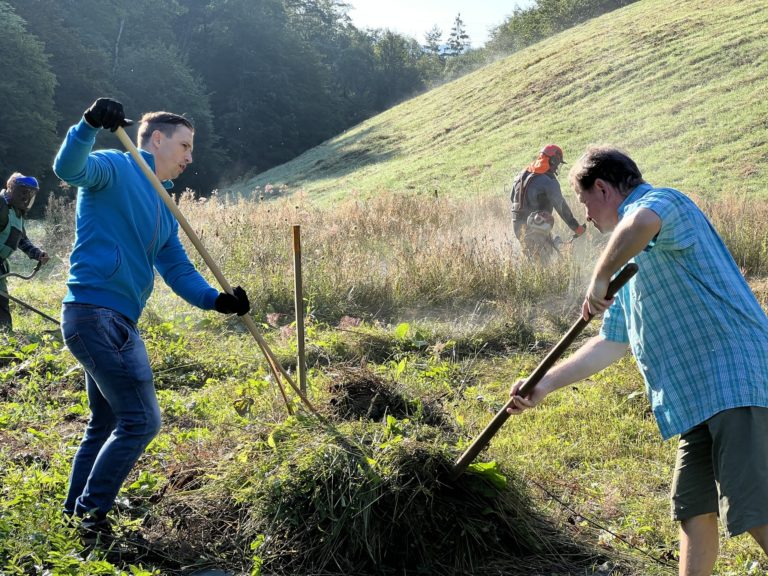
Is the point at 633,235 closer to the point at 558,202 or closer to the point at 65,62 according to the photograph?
the point at 558,202

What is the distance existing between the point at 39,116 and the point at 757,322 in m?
33.2

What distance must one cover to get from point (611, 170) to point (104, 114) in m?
2.02

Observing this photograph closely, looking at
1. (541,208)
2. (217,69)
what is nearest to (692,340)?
(541,208)

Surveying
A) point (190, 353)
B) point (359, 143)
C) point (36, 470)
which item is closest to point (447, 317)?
point (190, 353)

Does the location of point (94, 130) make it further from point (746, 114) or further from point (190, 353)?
point (746, 114)

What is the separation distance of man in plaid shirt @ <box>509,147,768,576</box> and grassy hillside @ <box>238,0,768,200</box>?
12.1 m

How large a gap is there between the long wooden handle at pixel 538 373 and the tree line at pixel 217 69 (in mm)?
32062

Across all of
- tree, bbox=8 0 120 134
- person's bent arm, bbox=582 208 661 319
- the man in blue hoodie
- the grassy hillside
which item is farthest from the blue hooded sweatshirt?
tree, bbox=8 0 120 134

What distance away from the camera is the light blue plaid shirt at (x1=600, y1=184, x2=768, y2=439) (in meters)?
2.65

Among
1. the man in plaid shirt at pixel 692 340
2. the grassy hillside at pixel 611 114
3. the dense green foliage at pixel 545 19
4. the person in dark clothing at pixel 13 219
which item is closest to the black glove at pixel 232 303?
the man in plaid shirt at pixel 692 340

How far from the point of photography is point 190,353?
672 centimetres

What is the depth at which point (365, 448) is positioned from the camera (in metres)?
3.57

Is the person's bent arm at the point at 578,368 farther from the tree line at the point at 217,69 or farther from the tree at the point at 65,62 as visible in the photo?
the tree at the point at 65,62

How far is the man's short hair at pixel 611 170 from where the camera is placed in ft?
9.44
